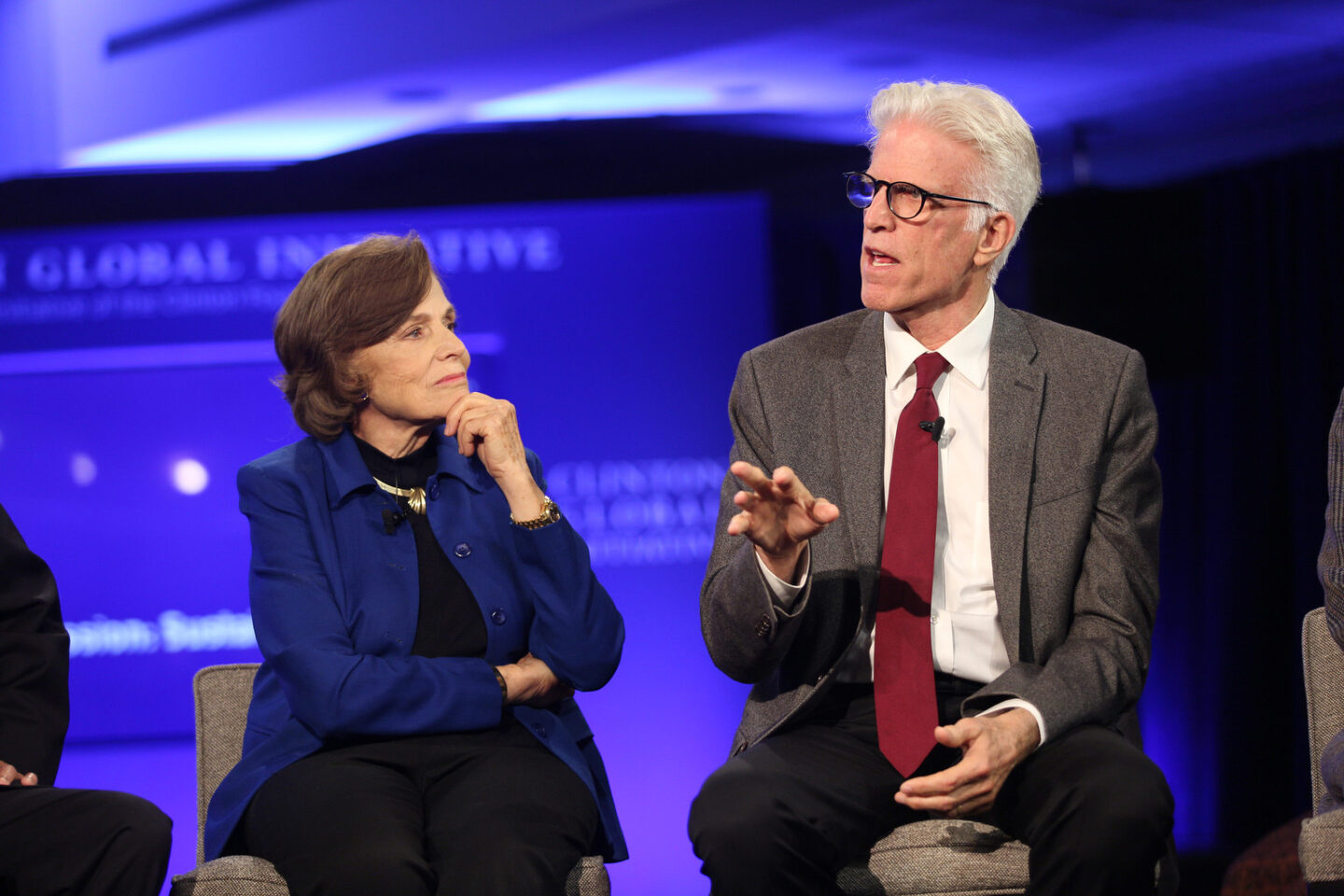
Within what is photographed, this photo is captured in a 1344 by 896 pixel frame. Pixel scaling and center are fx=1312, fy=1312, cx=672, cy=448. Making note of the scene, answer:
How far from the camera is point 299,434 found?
403 centimetres

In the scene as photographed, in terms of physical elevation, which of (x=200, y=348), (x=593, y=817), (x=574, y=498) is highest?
(x=200, y=348)

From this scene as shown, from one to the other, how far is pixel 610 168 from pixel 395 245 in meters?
1.70

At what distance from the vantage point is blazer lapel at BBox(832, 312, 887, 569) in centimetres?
239

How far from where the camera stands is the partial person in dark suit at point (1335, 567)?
236 centimetres

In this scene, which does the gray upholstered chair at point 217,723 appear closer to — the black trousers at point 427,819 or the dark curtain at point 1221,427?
the black trousers at point 427,819

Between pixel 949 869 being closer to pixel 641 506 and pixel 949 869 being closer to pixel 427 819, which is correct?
pixel 427 819

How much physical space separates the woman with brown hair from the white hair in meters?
0.98

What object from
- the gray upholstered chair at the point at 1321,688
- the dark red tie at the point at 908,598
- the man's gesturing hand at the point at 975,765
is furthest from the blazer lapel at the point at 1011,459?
the gray upholstered chair at the point at 1321,688

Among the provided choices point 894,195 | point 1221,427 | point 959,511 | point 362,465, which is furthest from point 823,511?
point 1221,427

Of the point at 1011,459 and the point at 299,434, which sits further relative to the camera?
the point at 299,434

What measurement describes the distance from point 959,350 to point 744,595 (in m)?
0.68

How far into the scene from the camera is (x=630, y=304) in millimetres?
4168

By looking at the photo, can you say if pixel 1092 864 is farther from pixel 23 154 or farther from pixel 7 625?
pixel 23 154

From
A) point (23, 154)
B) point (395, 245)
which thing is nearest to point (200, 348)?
point (23, 154)
